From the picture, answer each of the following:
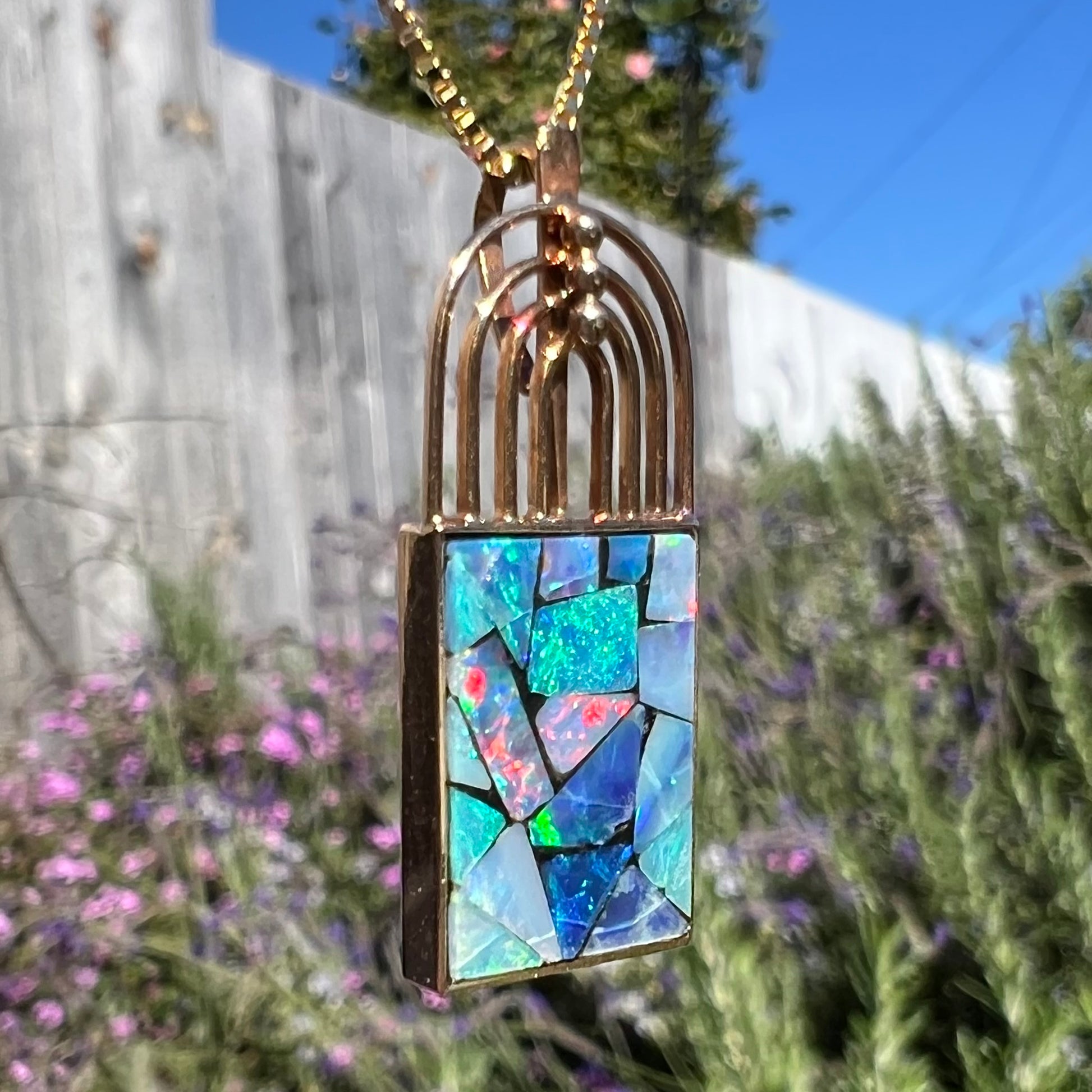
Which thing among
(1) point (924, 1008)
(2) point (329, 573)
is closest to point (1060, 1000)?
(1) point (924, 1008)

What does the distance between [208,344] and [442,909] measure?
112 cm

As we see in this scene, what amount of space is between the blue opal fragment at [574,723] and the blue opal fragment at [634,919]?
81 millimetres

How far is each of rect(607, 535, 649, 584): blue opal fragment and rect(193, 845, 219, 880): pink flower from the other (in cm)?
84

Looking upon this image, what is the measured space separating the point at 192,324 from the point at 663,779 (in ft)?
3.55

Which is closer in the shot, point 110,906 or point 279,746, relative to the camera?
point 110,906

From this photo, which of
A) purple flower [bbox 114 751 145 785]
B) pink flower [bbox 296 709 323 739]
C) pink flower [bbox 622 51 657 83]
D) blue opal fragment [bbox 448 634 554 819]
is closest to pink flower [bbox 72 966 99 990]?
purple flower [bbox 114 751 145 785]

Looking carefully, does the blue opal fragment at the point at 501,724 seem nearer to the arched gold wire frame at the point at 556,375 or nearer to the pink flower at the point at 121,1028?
the arched gold wire frame at the point at 556,375

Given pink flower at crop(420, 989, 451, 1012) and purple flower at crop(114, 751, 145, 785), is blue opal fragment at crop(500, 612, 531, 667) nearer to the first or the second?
pink flower at crop(420, 989, 451, 1012)

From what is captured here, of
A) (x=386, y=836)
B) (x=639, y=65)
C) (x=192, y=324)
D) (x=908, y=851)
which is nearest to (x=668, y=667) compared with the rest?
(x=908, y=851)

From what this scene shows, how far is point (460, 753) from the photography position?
57 centimetres

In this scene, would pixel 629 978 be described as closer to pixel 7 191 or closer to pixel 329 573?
pixel 329 573

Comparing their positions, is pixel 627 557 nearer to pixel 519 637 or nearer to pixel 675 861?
pixel 519 637

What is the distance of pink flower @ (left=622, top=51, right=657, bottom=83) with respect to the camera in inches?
99.3

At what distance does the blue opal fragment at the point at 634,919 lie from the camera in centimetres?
64
